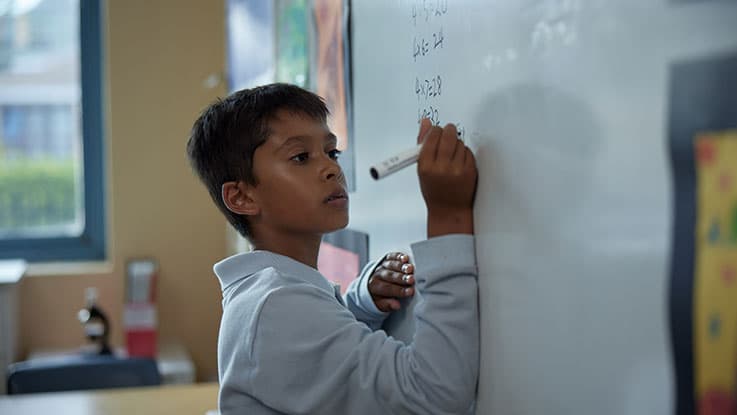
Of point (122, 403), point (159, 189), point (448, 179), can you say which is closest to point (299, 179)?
point (448, 179)

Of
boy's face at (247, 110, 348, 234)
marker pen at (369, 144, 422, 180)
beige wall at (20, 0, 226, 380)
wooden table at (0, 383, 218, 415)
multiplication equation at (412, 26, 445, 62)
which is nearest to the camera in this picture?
marker pen at (369, 144, 422, 180)

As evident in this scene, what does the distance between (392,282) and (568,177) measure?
475mm

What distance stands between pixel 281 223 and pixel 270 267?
7 centimetres

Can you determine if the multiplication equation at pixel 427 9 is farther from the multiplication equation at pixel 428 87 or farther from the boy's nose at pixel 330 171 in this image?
the boy's nose at pixel 330 171

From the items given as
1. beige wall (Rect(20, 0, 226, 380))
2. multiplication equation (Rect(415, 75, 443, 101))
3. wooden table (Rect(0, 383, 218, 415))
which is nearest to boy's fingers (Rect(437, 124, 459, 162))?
multiplication equation (Rect(415, 75, 443, 101))

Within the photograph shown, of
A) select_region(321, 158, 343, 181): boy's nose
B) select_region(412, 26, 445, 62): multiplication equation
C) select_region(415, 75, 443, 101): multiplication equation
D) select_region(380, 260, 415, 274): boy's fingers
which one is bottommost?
select_region(380, 260, 415, 274): boy's fingers

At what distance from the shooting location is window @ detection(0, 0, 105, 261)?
3592 mm

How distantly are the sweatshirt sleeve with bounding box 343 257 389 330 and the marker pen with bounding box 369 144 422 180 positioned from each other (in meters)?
0.31

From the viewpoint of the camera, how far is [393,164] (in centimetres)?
94

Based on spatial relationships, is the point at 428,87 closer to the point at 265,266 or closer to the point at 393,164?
the point at 393,164

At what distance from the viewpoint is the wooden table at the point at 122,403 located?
71.1 inches

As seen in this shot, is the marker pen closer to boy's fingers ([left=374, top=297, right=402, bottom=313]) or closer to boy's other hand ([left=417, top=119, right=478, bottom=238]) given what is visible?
boy's other hand ([left=417, top=119, right=478, bottom=238])

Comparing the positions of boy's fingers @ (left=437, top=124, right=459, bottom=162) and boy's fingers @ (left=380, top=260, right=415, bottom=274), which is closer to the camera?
boy's fingers @ (left=437, top=124, right=459, bottom=162)

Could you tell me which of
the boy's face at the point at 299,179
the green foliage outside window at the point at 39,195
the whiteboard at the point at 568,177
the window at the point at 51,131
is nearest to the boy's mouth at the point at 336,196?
the boy's face at the point at 299,179
